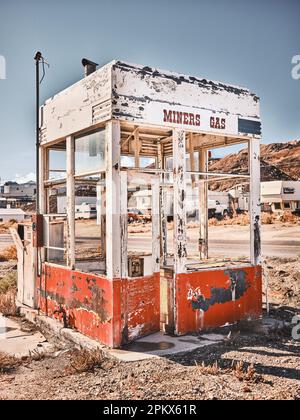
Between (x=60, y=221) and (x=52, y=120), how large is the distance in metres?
2.01

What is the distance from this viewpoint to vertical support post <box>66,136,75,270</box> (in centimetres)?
729

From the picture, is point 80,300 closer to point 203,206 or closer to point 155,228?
point 155,228

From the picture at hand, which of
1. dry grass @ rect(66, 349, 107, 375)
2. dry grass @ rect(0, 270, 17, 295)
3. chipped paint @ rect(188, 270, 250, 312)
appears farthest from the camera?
dry grass @ rect(0, 270, 17, 295)

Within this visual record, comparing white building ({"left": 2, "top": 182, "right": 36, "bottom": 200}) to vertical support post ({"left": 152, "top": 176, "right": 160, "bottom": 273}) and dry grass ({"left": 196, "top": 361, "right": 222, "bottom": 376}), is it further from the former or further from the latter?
dry grass ({"left": 196, "top": 361, "right": 222, "bottom": 376})

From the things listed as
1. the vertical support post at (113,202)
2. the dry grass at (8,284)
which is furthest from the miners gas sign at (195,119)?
the dry grass at (8,284)

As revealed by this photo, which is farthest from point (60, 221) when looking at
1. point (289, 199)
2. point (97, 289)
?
point (289, 199)

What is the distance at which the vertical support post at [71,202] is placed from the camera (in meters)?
7.29

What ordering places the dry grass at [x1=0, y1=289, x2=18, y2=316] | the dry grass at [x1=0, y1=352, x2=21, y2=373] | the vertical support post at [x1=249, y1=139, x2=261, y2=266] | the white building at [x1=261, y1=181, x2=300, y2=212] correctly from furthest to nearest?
the white building at [x1=261, y1=181, x2=300, y2=212] < the dry grass at [x1=0, y1=289, x2=18, y2=316] < the vertical support post at [x1=249, y1=139, x2=261, y2=266] < the dry grass at [x1=0, y1=352, x2=21, y2=373]

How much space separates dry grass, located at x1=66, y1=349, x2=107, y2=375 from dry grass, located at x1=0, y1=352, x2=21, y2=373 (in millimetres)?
903

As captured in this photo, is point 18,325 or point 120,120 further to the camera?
point 18,325

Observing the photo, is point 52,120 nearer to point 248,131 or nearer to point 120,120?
point 120,120

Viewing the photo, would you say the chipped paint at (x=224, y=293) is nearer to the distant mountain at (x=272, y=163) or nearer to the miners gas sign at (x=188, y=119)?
the miners gas sign at (x=188, y=119)

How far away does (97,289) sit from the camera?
658cm

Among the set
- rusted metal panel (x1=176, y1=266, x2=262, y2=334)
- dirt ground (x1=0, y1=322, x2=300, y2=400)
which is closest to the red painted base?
rusted metal panel (x1=176, y1=266, x2=262, y2=334)
